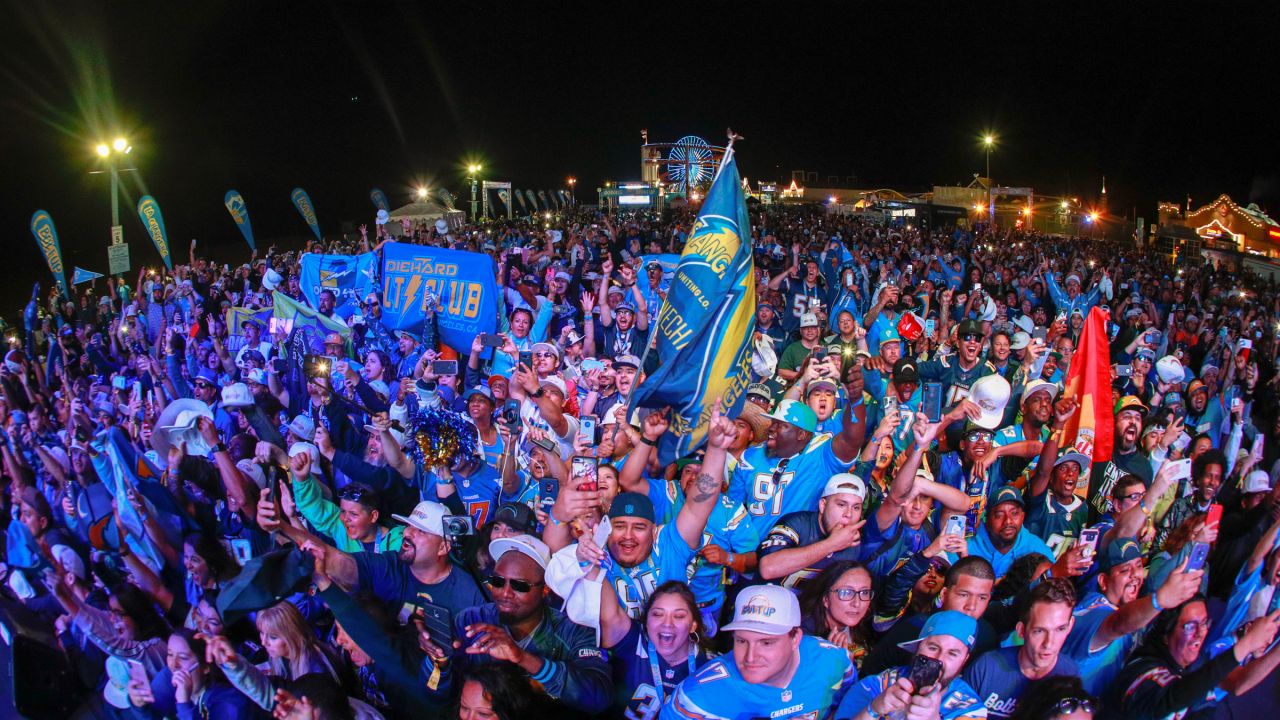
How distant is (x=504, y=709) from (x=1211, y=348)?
30.2ft

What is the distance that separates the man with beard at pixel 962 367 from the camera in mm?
6711

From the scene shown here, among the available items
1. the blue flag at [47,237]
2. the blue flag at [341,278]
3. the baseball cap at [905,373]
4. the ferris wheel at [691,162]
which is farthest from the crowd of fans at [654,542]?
the ferris wheel at [691,162]

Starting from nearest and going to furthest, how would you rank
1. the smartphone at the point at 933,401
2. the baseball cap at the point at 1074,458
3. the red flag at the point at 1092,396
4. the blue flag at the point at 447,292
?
the baseball cap at the point at 1074,458 < the red flag at the point at 1092,396 < the smartphone at the point at 933,401 < the blue flag at the point at 447,292

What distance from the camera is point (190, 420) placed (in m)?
5.65

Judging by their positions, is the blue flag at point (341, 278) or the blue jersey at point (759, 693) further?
the blue flag at point (341, 278)

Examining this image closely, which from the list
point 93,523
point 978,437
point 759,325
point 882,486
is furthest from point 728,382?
point 93,523

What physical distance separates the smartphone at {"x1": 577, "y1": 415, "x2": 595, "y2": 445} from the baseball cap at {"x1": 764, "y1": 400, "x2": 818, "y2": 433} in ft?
3.88

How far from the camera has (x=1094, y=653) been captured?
3553mm

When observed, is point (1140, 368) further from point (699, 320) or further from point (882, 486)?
point (699, 320)

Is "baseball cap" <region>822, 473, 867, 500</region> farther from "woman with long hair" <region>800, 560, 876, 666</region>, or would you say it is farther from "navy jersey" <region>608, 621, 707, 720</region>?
"navy jersey" <region>608, 621, 707, 720</region>

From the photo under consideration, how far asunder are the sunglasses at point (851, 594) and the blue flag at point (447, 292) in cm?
638

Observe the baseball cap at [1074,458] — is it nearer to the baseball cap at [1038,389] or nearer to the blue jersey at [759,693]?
the baseball cap at [1038,389]

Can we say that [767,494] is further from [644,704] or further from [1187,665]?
[1187,665]

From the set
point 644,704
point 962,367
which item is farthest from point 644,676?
point 962,367
